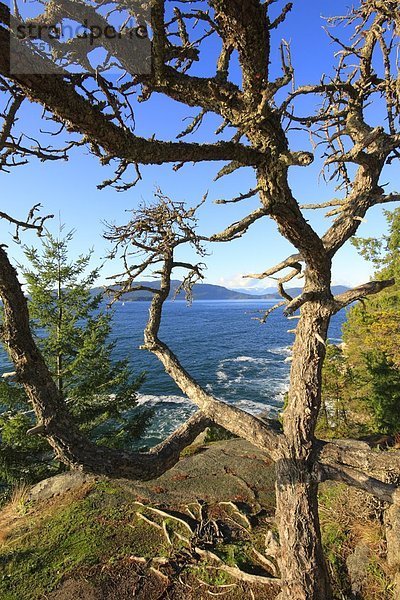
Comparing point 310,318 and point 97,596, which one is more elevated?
point 310,318

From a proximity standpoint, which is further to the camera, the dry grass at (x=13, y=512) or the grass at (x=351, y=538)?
the dry grass at (x=13, y=512)

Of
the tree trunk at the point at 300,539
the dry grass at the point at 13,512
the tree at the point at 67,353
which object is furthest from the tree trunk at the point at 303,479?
the tree at the point at 67,353

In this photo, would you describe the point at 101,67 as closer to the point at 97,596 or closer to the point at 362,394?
the point at 97,596

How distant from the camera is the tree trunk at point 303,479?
4.89 meters

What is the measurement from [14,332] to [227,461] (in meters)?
9.68

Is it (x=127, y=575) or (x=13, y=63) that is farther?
(x=127, y=575)

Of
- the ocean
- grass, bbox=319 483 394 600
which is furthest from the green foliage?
grass, bbox=319 483 394 600

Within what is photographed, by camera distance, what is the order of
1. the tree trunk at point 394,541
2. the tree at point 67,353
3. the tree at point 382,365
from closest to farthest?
the tree trunk at point 394,541, the tree at point 67,353, the tree at point 382,365

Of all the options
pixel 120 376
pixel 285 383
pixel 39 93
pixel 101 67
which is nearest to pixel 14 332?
pixel 39 93

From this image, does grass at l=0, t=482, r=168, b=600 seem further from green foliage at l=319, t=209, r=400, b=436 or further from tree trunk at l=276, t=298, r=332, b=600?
green foliage at l=319, t=209, r=400, b=436

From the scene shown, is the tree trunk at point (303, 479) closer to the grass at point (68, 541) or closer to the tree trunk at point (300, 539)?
the tree trunk at point (300, 539)

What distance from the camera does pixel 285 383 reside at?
36.6 metres

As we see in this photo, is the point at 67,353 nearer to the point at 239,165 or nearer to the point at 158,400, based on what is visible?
the point at 239,165

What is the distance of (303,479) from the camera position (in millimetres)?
5059
